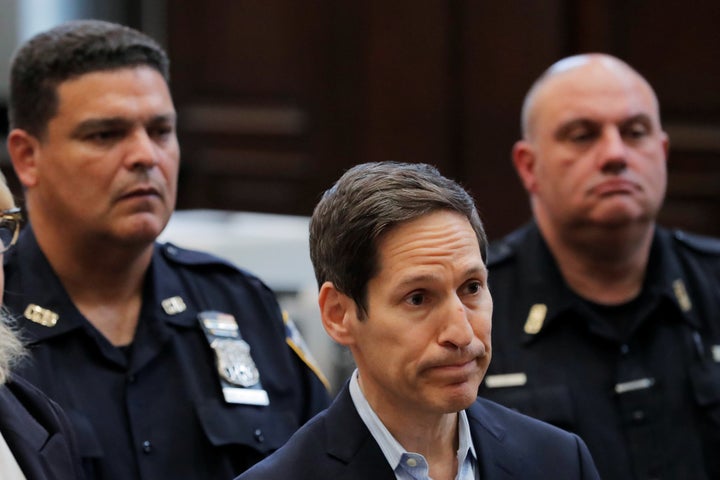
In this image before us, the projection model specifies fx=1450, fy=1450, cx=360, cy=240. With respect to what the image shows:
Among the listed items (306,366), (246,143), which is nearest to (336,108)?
(246,143)

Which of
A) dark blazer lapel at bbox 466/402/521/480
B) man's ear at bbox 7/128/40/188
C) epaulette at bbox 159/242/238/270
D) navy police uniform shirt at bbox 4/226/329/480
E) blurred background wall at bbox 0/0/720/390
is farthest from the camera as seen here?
blurred background wall at bbox 0/0/720/390

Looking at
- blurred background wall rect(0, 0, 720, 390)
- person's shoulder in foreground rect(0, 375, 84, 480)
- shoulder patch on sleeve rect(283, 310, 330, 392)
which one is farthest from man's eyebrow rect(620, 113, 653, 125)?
blurred background wall rect(0, 0, 720, 390)

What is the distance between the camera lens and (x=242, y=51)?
6312 millimetres

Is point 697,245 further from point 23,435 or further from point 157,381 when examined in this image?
point 23,435

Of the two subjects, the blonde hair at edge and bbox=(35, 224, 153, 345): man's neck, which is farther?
bbox=(35, 224, 153, 345): man's neck

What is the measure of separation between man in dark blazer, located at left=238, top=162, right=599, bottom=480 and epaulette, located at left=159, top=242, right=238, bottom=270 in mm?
1054

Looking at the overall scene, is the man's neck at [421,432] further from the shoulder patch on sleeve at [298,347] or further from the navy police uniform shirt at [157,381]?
the shoulder patch on sleeve at [298,347]

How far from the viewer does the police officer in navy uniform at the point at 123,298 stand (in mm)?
3119

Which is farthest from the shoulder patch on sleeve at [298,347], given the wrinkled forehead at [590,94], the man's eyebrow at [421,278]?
the man's eyebrow at [421,278]

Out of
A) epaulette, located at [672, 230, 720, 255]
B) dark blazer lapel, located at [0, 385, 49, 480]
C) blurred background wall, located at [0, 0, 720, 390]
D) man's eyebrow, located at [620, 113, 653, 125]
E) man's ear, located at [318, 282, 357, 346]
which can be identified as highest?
man's ear, located at [318, 282, 357, 346]

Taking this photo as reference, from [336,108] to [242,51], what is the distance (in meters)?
0.50

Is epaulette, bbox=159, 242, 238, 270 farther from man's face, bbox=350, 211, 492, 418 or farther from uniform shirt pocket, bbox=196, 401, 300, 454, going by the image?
man's face, bbox=350, 211, 492, 418

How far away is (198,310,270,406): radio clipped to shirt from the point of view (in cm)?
322

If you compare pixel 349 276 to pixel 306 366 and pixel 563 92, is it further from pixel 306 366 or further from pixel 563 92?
pixel 563 92
